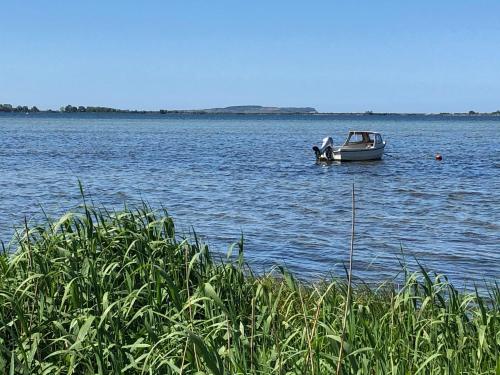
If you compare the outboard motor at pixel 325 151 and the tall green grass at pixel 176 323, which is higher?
the tall green grass at pixel 176 323

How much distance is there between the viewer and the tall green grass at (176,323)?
200 inches

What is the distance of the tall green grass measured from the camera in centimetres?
507

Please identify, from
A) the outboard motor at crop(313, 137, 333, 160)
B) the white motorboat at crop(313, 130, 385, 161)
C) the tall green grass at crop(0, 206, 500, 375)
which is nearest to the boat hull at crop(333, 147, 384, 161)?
the white motorboat at crop(313, 130, 385, 161)

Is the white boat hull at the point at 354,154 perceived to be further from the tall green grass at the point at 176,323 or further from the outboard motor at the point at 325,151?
the tall green grass at the point at 176,323

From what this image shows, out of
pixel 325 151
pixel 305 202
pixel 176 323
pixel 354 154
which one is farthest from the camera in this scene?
pixel 325 151

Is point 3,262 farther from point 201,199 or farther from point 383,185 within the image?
point 383,185

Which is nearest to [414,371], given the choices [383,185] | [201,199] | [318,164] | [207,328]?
→ [207,328]

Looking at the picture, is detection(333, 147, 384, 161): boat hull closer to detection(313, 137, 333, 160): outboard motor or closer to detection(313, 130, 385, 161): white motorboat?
detection(313, 130, 385, 161): white motorboat

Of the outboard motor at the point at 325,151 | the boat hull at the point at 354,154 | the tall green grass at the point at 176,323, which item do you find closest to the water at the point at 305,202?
the boat hull at the point at 354,154

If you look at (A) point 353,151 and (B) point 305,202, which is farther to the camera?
(A) point 353,151

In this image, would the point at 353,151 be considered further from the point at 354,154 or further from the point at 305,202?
the point at 305,202

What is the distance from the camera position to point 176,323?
5.32 metres

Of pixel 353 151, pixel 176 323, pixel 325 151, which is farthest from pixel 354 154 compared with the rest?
pixel 176 323

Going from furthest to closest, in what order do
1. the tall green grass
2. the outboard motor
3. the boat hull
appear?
the outboard motor
the boat hull
the tall green grass
